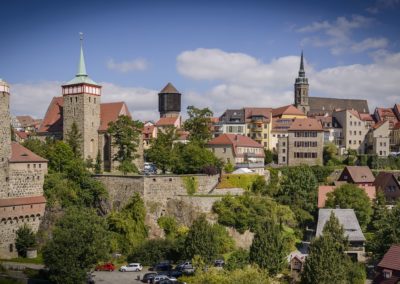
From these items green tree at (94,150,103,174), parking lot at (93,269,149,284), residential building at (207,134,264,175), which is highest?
residential building at (207,134,264,175)

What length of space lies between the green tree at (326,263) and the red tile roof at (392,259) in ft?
9.51

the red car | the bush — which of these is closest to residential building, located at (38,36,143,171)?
the bush

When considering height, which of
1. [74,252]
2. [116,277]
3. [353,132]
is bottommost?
[116,277]

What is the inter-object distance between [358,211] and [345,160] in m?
30.2

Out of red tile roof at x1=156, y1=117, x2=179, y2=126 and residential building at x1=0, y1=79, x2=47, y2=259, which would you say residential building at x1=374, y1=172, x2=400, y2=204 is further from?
red tile roof at x1=156, y1=117, x2=179, y2=126

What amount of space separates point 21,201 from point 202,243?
67.6 ft

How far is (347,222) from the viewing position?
57.2 m

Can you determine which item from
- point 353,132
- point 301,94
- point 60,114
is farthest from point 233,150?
point 301,94

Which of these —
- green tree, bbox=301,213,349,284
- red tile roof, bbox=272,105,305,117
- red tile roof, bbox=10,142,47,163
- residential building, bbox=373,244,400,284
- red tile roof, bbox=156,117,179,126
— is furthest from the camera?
red tile roof, bbox=156,117,179,126

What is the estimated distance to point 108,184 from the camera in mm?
62250

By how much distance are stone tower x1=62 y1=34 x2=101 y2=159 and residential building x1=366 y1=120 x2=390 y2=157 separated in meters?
47.1

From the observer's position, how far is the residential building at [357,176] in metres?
74.2

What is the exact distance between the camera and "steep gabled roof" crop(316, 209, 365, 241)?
55.7 metres

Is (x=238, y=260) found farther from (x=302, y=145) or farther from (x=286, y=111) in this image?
(x=286, y=111)
